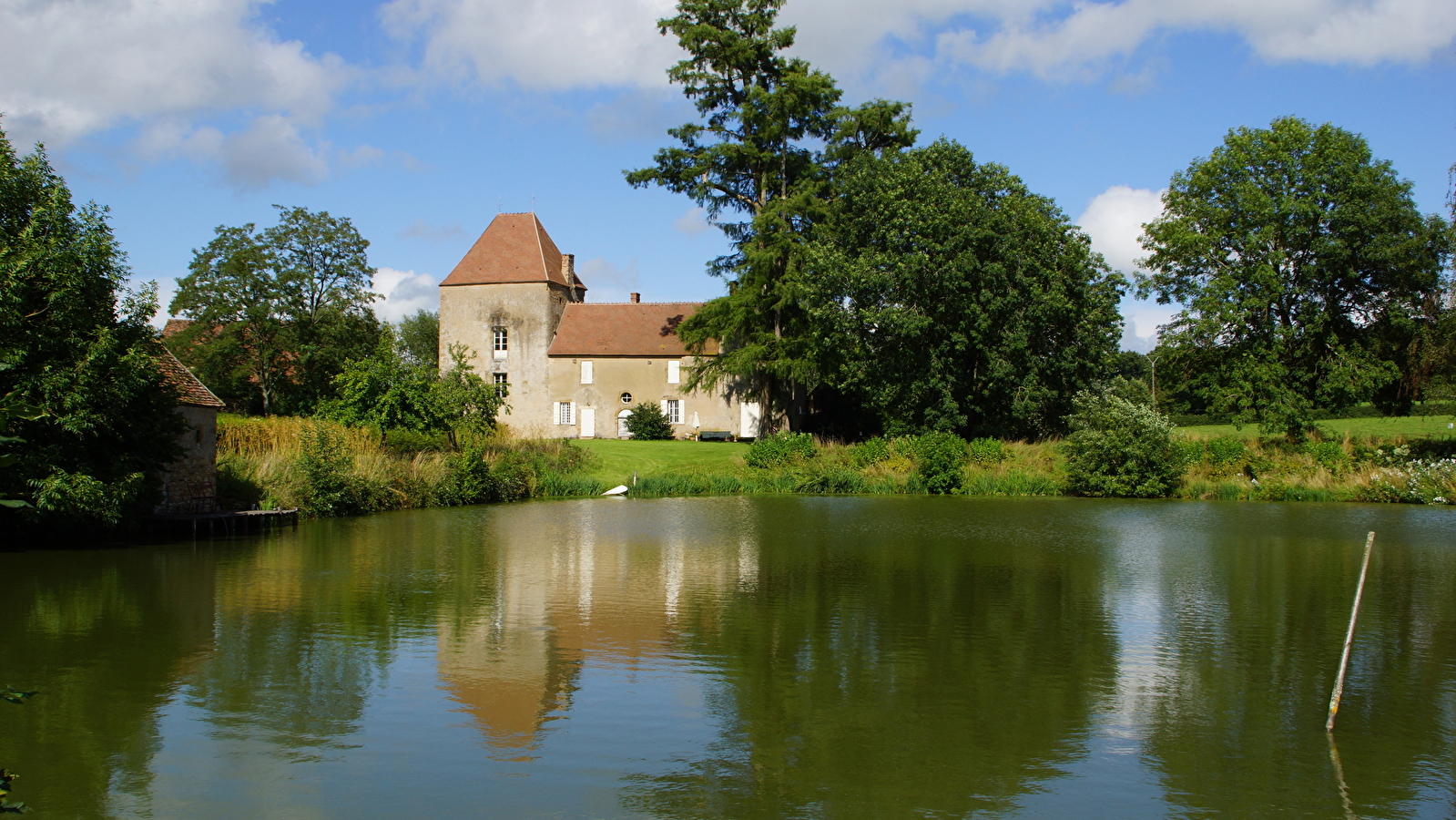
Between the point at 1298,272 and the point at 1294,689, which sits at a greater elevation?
the point at 1298,272

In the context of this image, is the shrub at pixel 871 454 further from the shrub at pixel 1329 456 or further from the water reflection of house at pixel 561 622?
the water reflection of house at pixel 561 622

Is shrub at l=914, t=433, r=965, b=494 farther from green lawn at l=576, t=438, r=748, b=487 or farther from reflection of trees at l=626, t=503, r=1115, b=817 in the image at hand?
reflection of trees at l=626, t=503, r=1115, b=817

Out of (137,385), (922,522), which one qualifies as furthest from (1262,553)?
(137,385)

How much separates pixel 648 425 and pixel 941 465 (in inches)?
609

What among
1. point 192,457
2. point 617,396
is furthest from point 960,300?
point 192,457

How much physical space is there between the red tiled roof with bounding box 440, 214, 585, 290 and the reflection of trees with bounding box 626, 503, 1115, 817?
31.8 metres

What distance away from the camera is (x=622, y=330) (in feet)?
144

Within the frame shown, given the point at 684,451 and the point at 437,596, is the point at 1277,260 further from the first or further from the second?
the point at 437,596

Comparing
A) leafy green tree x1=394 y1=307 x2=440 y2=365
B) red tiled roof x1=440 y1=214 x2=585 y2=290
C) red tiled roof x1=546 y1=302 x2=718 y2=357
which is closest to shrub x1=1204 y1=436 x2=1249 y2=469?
red tiled roof x1=546 y1=302 x2=718 y2=357

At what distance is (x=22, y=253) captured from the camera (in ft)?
47.2

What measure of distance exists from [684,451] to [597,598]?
23370mm

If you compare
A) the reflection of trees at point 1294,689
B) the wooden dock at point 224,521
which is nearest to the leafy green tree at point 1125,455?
the reflection of trees at point 1294,689

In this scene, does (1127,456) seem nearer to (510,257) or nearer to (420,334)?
(510,257)

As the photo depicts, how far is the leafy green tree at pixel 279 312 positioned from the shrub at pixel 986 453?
23.7m
